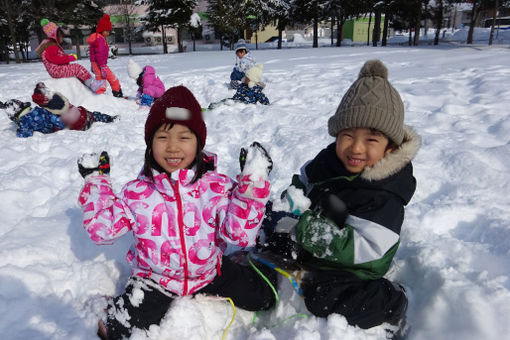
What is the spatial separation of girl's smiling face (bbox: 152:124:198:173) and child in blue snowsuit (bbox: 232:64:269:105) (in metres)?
4.41

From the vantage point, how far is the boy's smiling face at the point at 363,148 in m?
1.79

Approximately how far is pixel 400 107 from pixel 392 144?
0.21 metres

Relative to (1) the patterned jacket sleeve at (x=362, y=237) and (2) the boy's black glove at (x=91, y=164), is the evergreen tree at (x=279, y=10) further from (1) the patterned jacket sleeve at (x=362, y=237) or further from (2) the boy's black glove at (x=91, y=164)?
(1) the patterned jacket sleeve at (x=362, y=237)

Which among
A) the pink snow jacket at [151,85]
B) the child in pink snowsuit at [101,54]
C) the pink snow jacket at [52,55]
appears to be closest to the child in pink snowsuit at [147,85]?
the pink snow jacket at [151,85]

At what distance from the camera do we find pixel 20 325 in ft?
5.66

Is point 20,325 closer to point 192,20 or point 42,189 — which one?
point 42,189

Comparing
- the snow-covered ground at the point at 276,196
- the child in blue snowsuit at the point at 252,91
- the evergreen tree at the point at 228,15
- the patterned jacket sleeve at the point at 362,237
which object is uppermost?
the evergreen tree at the point at 228,15

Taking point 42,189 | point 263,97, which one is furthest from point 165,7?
point 42,189

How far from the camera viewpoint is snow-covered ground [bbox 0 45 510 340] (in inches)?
66.1

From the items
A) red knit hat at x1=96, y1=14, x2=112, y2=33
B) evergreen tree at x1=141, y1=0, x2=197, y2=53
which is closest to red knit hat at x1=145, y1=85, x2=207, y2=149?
red knit hat at x1=96, y1=14, x2=112, y2=33

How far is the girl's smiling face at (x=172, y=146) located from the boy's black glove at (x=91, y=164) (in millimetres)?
324

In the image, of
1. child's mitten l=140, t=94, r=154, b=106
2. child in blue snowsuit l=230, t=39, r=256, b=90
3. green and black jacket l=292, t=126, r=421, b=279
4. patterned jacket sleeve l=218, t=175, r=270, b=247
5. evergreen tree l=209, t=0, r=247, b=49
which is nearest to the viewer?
patterned jacket sleeve l=218, t=175, r=270, b=247

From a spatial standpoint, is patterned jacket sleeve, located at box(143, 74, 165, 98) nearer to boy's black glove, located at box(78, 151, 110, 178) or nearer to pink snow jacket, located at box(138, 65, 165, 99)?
pink snow jacket, located at box(138, 65, 165, 99)

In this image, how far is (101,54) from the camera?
23.7 feet
